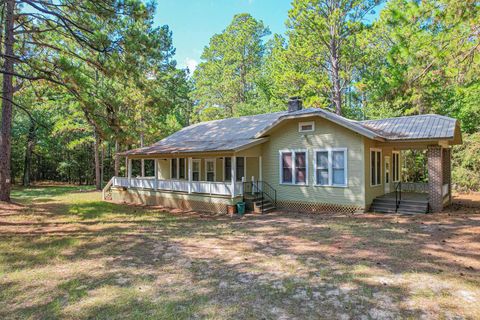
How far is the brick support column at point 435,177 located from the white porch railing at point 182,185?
25.7 ft

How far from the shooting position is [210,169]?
56.8 ft

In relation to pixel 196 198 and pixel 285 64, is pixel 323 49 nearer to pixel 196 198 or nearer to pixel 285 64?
pixel 285 64

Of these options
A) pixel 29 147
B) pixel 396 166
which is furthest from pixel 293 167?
pixel 29 147

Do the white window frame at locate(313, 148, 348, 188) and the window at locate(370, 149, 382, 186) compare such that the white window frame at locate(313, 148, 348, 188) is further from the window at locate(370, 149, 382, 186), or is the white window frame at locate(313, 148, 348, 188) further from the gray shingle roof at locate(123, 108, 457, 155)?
the window at locate(370, 149, 382, 186)

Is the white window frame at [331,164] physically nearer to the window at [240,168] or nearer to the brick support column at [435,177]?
the brick support column at [435,177]

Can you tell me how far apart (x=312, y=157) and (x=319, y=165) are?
462mm

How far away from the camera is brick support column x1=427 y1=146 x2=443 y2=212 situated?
11.7m

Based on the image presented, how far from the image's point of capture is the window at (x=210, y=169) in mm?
17188

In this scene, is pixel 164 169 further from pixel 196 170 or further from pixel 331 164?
pixel 331 164

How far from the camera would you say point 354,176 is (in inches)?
472

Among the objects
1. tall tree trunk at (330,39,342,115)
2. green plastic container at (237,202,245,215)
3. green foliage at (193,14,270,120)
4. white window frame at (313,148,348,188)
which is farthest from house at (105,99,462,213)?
green foliage at (193,14,270,120)

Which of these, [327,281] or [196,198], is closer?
[327,281]

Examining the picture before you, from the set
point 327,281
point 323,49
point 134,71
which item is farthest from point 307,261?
point 323,49

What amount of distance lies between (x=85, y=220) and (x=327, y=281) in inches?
379
